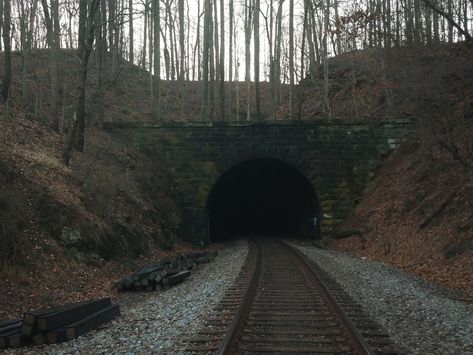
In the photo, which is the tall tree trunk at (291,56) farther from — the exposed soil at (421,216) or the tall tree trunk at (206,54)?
the exposed soil at (421,216)

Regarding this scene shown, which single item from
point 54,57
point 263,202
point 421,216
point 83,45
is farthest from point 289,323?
point 263,202

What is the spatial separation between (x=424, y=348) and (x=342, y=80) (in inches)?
1284

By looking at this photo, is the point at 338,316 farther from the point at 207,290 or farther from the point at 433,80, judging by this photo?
the point at 433,80

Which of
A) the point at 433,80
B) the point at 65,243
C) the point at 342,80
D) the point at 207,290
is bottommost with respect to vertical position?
the point at 207,290

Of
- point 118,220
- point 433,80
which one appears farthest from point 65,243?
point 433,80

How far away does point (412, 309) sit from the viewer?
779cm

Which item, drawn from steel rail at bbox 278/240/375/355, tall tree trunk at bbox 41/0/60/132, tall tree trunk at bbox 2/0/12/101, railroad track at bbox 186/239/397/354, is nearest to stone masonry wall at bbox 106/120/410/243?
tall tree trunk at bbox 41/0/60/132

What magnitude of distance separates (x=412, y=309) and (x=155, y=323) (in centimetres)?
407

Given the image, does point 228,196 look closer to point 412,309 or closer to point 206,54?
point 206,54

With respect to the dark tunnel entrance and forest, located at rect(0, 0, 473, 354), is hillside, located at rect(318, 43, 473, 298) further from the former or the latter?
the dark tunnel entrance

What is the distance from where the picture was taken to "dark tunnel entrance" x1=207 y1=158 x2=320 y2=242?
2553 centimetres

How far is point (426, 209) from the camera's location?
15797 mm

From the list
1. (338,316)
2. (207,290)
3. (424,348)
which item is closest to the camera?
(424,348)

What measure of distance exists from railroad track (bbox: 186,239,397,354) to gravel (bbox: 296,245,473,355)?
0.29 meters
